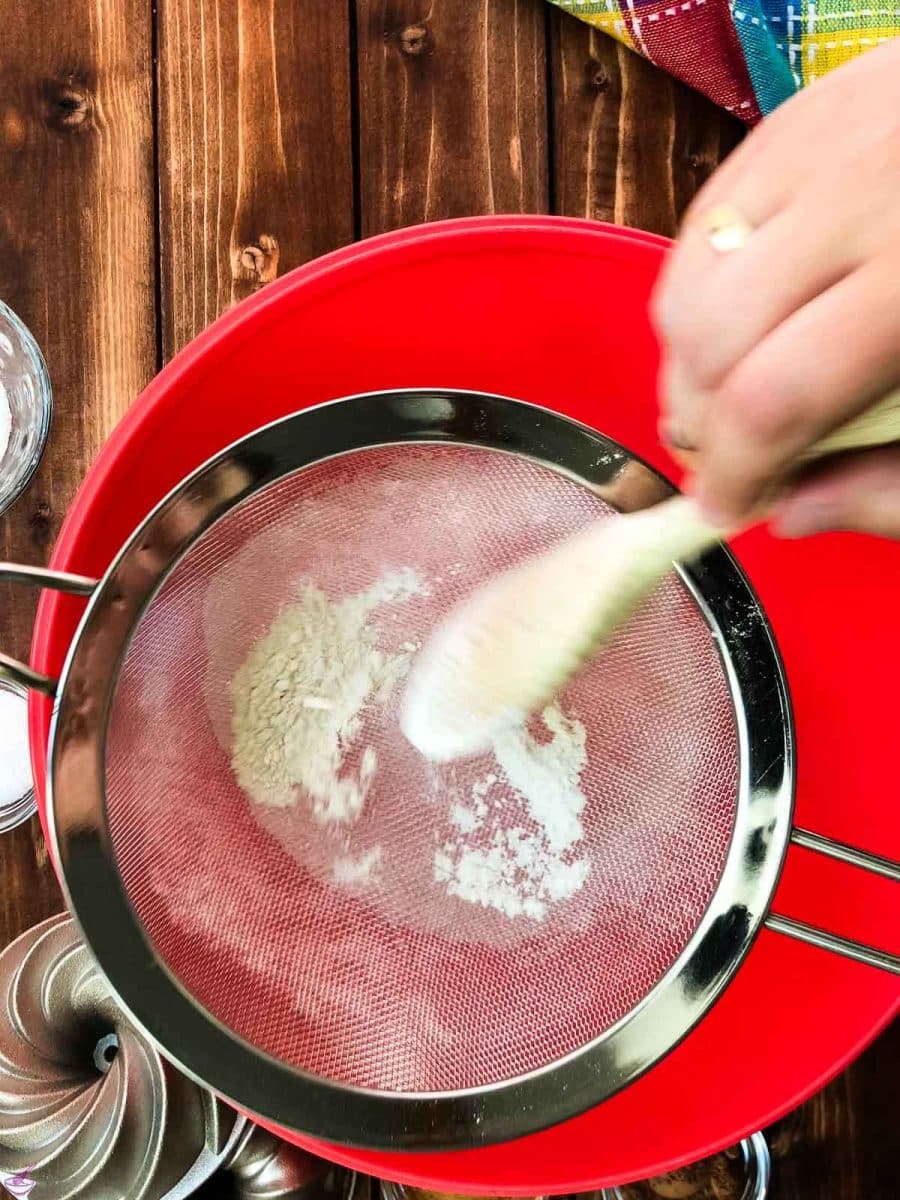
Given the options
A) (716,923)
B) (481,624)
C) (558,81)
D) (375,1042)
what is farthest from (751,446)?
(558,81)

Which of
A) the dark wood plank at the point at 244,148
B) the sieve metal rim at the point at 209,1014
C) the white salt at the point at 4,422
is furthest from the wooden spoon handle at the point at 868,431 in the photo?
the white salt at the point at 4,422

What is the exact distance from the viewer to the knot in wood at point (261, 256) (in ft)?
2.62

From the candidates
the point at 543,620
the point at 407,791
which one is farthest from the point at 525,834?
the point at 543,620

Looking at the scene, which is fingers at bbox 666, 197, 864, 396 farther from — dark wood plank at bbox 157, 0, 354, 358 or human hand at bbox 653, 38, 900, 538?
dark wood plank at bbox 157, 0, 354, 358

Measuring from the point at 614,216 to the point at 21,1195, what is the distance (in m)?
0.93

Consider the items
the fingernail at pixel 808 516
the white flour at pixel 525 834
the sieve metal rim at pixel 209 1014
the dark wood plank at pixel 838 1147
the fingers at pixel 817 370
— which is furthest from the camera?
the dark wood plank at pixel 838 1147

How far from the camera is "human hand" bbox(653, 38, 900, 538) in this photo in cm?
35

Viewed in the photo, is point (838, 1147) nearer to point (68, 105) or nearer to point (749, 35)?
point (749, 35)

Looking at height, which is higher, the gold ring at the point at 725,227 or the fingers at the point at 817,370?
the gold ring at the point at 725,227

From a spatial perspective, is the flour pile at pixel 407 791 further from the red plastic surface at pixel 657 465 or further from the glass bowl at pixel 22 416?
the glass bowl at pixel 22 416

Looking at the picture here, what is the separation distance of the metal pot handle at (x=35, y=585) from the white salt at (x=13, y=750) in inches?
11.7

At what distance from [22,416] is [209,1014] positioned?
0.50 metres

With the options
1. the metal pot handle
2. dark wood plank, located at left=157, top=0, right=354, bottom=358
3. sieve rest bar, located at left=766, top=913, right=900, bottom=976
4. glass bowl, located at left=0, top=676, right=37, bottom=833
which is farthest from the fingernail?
glass bowl, located at left=0, top=676, right=37, bottom=833

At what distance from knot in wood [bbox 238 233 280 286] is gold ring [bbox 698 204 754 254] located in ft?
1.59
